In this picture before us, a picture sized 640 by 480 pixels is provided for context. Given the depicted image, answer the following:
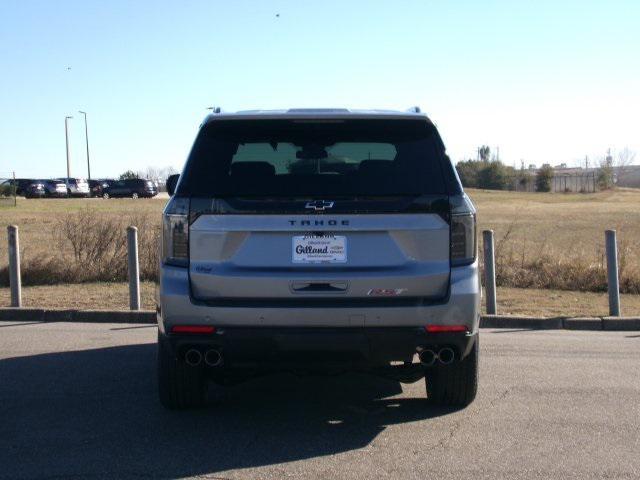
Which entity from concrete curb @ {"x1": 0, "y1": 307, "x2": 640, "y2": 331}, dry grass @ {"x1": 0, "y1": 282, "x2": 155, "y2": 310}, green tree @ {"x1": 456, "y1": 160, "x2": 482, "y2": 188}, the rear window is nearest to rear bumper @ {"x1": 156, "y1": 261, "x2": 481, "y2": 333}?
the rear window

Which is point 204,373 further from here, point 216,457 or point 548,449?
point 548,449

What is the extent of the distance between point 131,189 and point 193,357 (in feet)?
221

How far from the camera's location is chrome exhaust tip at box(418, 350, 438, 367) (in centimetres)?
547

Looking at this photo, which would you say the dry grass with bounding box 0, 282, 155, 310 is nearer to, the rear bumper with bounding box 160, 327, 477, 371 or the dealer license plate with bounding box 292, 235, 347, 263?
the rear bumper with bounding box 160, 327, 477, 371

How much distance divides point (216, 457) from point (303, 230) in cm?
146

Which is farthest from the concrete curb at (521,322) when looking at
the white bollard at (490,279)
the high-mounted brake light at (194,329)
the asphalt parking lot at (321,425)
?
the high-mounted brake light at (194,329)

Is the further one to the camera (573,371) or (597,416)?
(573,371)

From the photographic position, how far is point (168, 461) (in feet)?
16.8

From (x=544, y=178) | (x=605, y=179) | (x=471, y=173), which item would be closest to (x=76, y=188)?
(x=471, y=173)

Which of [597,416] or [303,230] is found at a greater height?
[303,230]

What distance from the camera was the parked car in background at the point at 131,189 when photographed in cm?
7094

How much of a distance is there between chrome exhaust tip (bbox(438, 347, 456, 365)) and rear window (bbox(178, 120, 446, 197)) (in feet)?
3.29

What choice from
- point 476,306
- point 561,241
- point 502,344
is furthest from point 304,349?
point 561,241

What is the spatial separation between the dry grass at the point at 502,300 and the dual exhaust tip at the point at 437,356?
5742 millimetres
